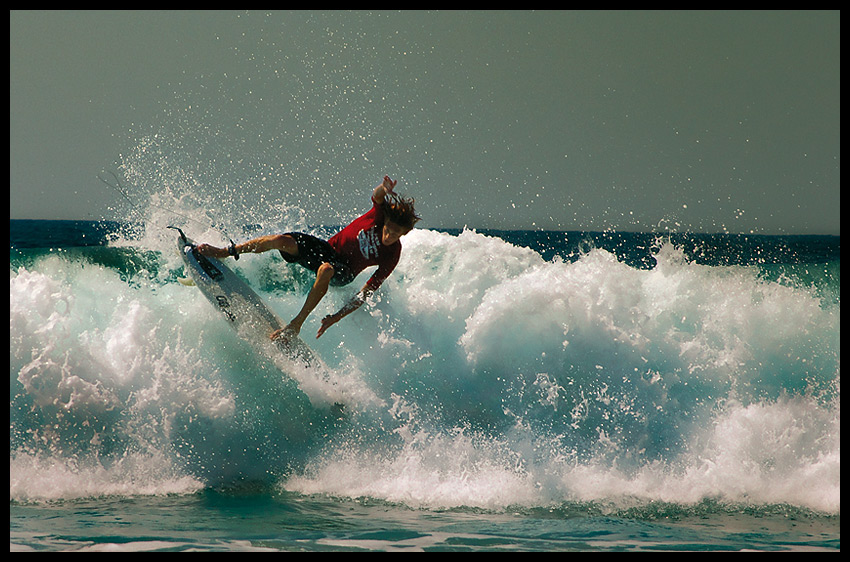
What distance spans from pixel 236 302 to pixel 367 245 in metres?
1.64

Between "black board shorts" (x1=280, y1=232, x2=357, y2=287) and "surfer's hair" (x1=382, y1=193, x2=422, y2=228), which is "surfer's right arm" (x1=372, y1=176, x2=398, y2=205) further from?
"black board shorts" (x1=280, y1=232, x2=357, y2=287)

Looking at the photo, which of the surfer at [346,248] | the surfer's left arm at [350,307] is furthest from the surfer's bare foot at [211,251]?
the surfer's left arm at [350,307]

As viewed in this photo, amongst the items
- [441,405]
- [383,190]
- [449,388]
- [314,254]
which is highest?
[383,190]

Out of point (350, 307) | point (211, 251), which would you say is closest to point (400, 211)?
point (350, 307)

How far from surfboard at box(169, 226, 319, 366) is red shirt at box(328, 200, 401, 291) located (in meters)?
1.08

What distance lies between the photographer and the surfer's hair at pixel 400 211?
6.04m

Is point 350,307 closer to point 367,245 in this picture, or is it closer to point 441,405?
point 367,245

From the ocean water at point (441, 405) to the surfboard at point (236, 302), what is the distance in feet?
0.71

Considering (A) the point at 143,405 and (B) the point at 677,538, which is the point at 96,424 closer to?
(A) the point at 143,405

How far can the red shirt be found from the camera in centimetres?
632

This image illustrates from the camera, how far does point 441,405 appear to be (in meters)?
7.30

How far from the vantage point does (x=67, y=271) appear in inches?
324
